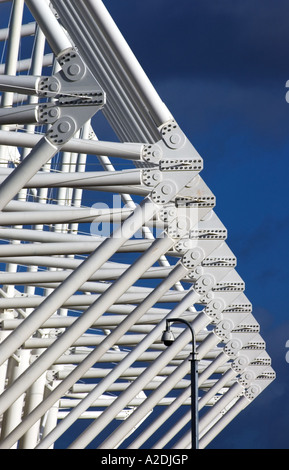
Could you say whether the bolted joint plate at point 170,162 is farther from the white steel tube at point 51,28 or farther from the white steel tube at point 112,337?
the white steel tube at point 51,28

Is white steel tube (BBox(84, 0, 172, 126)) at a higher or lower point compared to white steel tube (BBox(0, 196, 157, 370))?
higher

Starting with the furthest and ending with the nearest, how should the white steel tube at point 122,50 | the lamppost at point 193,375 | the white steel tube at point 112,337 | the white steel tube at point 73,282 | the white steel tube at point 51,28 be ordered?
the white steel tube at point 112,337, the lamppost at point 193,375, the white steel tube at point 73,282, the white steel tube at point 122,50, the white steel tube at point 51,28

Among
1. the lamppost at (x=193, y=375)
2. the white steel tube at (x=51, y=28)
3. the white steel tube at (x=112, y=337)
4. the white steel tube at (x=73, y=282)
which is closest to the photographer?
the white steel tube at (x=51, y=28)

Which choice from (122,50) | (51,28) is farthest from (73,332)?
(51,28)

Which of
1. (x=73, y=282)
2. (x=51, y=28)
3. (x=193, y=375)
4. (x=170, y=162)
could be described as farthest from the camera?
(x=193, y=375)

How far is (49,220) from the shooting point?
2152 centimetres

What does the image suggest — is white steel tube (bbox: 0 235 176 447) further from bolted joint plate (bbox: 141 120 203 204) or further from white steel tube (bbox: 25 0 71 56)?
white steel tube (bbox: 25 0 71 56)

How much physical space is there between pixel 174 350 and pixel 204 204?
688 centimetres

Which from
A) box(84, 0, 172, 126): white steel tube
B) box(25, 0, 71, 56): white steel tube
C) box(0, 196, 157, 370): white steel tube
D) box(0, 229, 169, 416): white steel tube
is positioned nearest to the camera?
box(25, 0, 71, 56): white steel tube

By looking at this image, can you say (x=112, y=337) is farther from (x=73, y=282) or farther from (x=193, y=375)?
(x=73, y=282)

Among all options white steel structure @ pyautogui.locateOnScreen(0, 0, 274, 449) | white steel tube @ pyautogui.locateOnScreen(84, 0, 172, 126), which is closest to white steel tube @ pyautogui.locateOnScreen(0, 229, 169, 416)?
white steel structure @ pyautogui.locateOnScreen(0, 0, 274, 449)

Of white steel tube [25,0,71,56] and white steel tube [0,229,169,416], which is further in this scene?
white steel tube [0,229,169,416]

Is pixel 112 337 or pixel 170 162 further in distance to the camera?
pixel 112 337

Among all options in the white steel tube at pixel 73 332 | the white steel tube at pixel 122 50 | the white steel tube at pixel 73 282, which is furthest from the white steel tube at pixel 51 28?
the white steel tube at pixel 73 332
